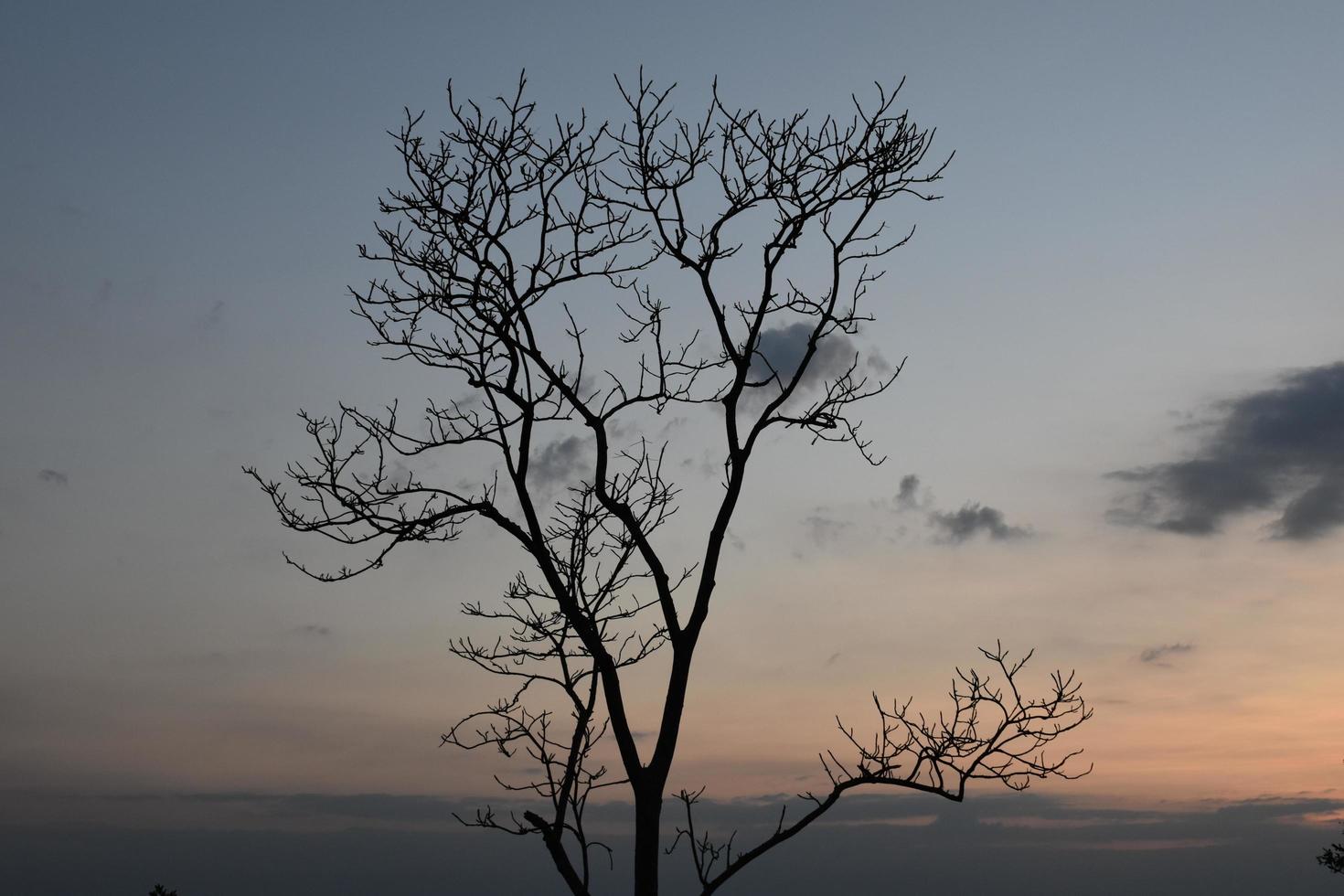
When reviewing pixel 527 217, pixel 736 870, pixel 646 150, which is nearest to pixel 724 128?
pixel 646 150

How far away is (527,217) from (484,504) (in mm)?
2102

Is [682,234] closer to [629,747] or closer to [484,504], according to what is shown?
[484,504]

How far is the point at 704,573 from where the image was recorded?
29.8 ft

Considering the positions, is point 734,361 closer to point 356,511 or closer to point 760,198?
point 760,198

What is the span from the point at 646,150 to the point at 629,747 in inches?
170

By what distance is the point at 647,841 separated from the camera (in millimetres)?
8492

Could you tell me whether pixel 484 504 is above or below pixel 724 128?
below

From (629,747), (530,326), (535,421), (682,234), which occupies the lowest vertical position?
(629,747)

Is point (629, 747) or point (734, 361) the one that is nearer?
point (629, 747)

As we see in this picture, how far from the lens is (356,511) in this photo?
9.00 meters

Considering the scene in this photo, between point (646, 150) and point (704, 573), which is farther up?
point (646, 150)

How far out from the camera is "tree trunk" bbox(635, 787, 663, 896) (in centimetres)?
841

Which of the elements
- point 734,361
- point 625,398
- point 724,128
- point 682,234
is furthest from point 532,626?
point 724,128

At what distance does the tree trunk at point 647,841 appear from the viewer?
27.6 ft
